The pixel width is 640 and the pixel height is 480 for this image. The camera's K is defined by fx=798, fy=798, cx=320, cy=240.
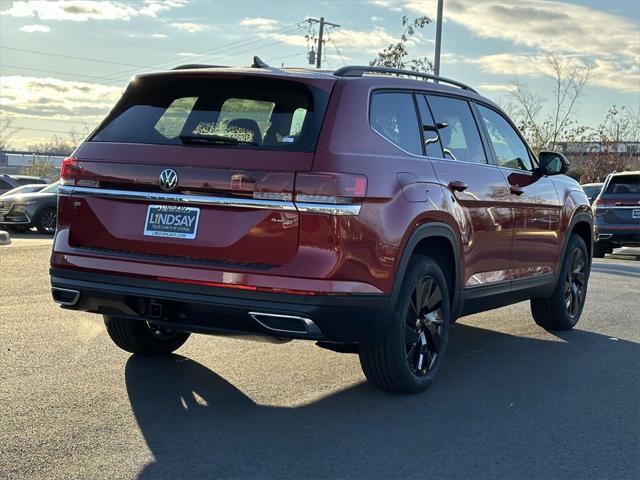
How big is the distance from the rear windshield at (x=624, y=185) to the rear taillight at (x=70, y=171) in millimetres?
13690

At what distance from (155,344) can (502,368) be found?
2.49m

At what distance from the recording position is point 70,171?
182 inches

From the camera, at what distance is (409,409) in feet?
15.3

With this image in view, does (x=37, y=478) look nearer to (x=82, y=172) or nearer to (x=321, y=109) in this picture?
(x=82, y=172)

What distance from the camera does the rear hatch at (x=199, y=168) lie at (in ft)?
13.4

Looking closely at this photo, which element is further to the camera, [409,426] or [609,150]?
[609,150]

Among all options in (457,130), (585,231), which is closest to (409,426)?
(457,130)

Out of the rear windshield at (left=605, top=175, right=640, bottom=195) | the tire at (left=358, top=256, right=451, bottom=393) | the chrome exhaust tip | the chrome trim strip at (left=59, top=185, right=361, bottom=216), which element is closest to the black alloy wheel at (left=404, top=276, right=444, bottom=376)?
the tire at (left=358, top=256, right=451, bottom=393)

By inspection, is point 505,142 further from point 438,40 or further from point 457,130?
point 438,40

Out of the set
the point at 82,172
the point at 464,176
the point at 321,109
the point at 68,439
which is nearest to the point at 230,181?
the point at 321,109

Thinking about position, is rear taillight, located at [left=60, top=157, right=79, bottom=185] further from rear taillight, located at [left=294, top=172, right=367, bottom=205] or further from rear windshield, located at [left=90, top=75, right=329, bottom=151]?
rear taillight, located at [left=294, top=172, right=367, bottom=205]

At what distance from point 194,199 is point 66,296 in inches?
39.2

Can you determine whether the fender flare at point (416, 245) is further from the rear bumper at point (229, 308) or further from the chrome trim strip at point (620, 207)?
the chrome trim strip at point (620, 207)

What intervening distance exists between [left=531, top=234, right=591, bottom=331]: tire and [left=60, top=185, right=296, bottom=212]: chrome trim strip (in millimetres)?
3801
